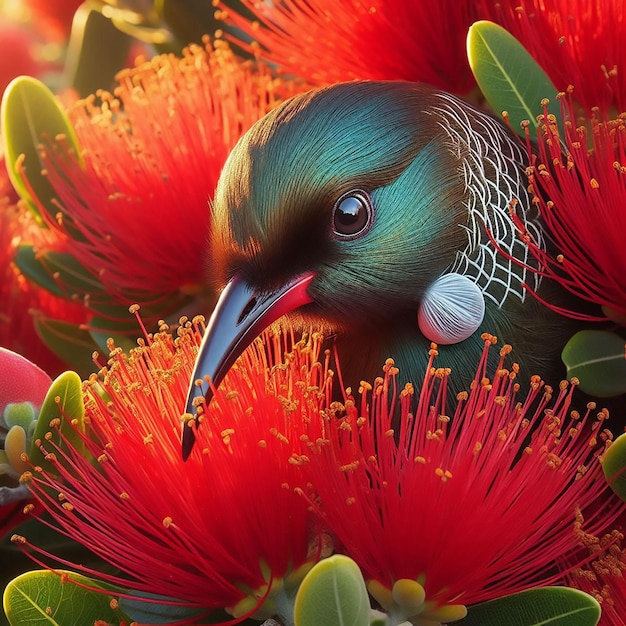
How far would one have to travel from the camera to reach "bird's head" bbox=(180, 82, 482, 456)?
74 centimetres

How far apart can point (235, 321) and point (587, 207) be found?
28cm

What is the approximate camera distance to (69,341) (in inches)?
41.6

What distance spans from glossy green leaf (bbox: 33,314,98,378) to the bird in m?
0.31

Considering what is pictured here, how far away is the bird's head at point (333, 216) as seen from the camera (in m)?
0.74

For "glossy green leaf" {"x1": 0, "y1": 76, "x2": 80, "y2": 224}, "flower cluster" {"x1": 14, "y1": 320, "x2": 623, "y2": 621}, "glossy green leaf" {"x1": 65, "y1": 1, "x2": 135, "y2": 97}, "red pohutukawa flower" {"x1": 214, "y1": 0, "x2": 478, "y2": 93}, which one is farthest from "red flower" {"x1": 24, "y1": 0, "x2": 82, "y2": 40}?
"flower cluster" {"x1": 14, "y1": 320, "x2": 623, "y2": 621}

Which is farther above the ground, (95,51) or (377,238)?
(95,51)

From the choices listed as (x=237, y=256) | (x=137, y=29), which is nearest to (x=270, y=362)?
(x=237, y=256)

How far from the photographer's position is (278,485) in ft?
2.28

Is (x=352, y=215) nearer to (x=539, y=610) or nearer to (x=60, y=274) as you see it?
(x=539, y=610)

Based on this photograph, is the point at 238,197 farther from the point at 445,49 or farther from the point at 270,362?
the point at 445,49

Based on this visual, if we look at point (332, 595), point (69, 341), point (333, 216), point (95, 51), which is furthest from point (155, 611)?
point (95, 51)

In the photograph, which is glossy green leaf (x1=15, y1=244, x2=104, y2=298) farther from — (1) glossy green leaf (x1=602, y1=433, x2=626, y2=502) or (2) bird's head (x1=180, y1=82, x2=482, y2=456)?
(1) glossy green leaf (x1=602, y1=433, x2=626, y2=502)

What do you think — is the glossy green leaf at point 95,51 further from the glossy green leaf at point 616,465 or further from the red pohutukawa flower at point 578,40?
the glossy green leaf at point 616,465

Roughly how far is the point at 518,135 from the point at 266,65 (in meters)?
0.36
